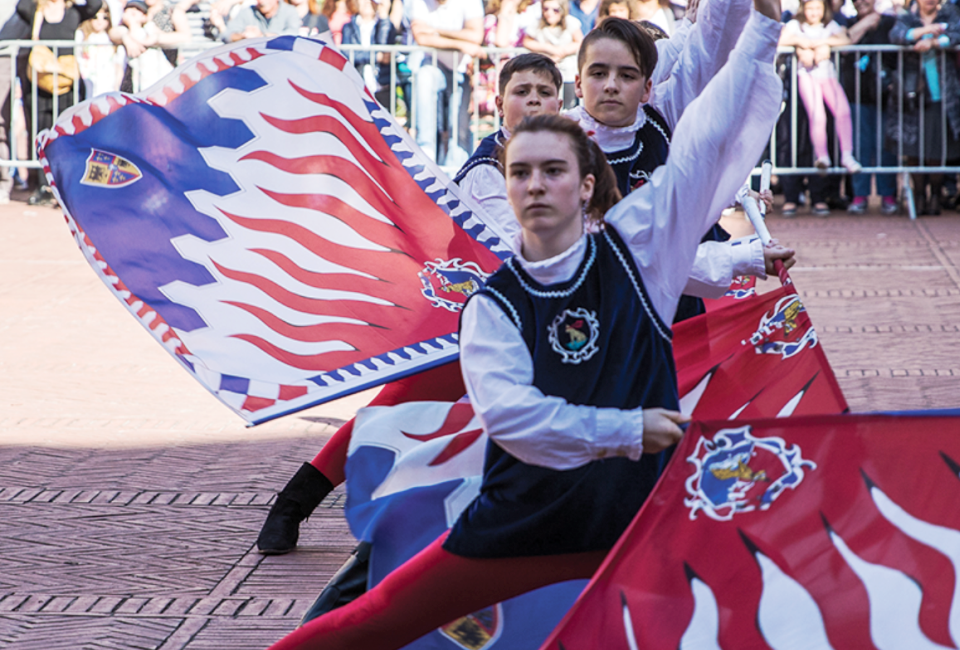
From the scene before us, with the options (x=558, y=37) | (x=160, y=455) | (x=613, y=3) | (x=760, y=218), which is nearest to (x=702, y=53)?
(x=760, y=218)

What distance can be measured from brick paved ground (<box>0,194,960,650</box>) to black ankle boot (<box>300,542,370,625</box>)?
0.22 m

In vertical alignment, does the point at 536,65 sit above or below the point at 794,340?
above

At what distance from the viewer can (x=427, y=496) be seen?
3.57 m

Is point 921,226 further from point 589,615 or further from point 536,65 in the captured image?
point 589,615

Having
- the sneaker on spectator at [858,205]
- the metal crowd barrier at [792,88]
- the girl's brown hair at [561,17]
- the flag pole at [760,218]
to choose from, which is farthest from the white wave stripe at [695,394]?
the sneaker on spectator at [858,205]

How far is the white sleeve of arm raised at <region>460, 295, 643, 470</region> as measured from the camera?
269cm

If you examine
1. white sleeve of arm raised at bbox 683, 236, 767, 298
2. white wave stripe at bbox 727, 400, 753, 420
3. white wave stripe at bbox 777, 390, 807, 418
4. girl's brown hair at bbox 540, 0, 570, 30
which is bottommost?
white wave stripe at bbox 727, 400, 753, 420

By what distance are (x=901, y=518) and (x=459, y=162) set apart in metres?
11.1

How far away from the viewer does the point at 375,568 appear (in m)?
3.59

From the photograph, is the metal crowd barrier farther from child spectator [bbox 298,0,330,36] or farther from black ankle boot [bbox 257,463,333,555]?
black ankle boot [bbox 257,463,333,555]

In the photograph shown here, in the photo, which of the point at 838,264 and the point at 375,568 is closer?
the point at 375,568

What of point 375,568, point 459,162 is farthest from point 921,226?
point 375,568

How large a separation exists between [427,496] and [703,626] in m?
1.09

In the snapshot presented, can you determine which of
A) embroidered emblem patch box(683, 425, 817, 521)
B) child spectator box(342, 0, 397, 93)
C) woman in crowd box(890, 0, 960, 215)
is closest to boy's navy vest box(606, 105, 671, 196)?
embroidered emblem patch box(683, 425, 817, 521)
